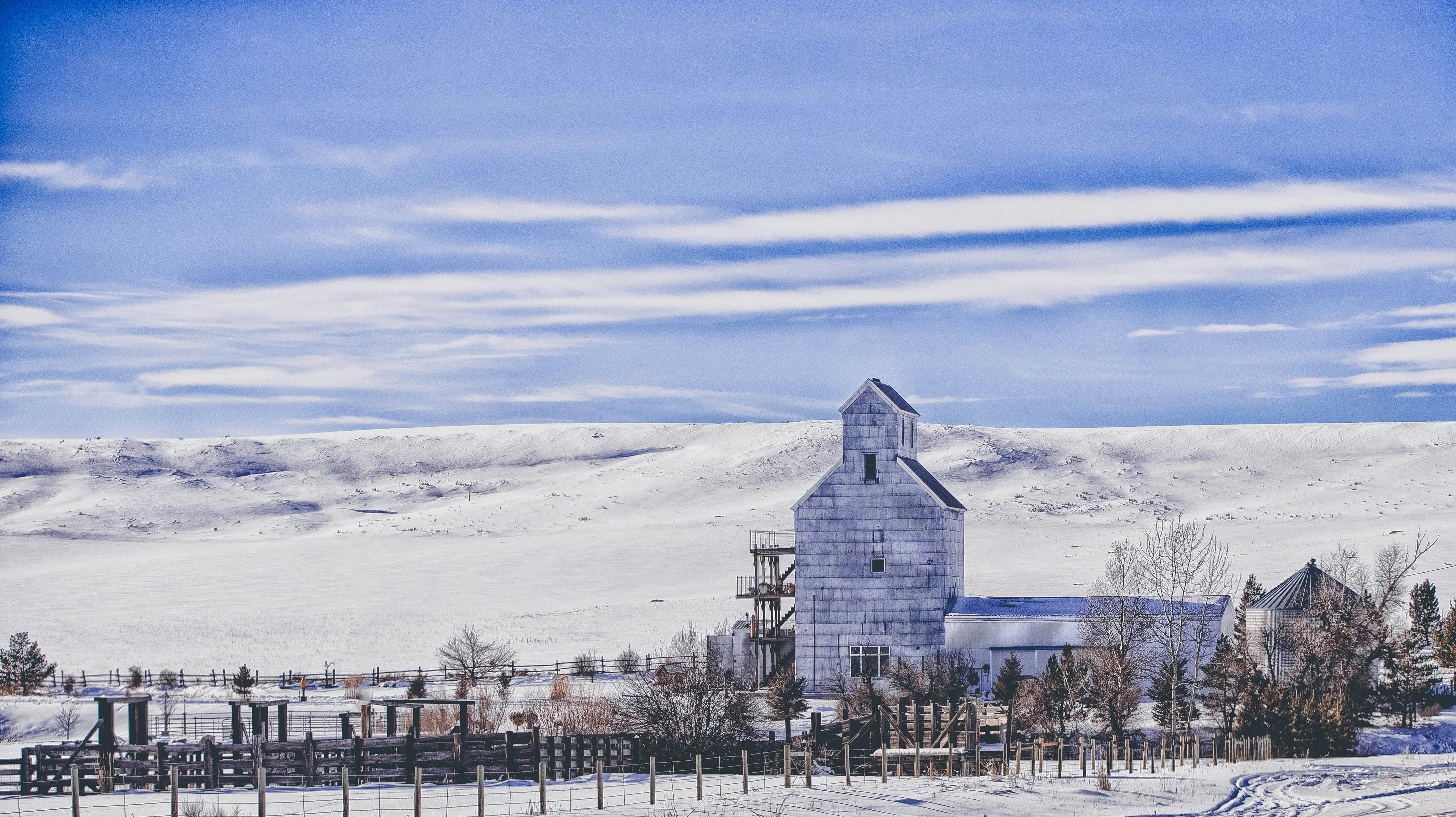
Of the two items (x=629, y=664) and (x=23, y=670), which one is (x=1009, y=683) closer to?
(x=629, y=664)

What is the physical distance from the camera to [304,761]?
34.9 meters

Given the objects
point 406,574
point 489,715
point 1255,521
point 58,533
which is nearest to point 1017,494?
point 1255,521

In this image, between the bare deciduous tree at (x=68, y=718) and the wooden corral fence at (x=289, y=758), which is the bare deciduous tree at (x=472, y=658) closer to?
the bare deciduous tree at (x=68, y=718)

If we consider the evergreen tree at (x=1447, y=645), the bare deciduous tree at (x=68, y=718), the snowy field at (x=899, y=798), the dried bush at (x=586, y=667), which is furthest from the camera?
the evergreen tree at (x=1447, y=645)

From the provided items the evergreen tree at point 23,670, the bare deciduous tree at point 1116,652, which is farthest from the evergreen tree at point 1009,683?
the evergreen tree at point 23,670

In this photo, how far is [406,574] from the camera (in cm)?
10788

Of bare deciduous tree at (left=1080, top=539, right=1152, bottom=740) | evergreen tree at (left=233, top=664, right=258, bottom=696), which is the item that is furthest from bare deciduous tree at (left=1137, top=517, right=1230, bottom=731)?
evergreen tree at (left=233, top=664, right=258, bottom=696)

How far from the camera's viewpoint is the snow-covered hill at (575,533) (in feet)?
275

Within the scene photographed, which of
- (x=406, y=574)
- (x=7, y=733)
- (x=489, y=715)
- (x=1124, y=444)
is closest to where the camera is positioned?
(x=7, y=733)

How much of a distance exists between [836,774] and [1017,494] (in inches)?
4505

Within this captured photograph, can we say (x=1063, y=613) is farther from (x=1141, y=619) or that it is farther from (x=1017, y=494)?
(x=1017, y=494)

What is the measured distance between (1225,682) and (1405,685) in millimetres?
6337

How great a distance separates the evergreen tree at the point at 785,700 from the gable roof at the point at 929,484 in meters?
8.09

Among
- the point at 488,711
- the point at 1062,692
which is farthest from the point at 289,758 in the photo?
the point at 1062,692
